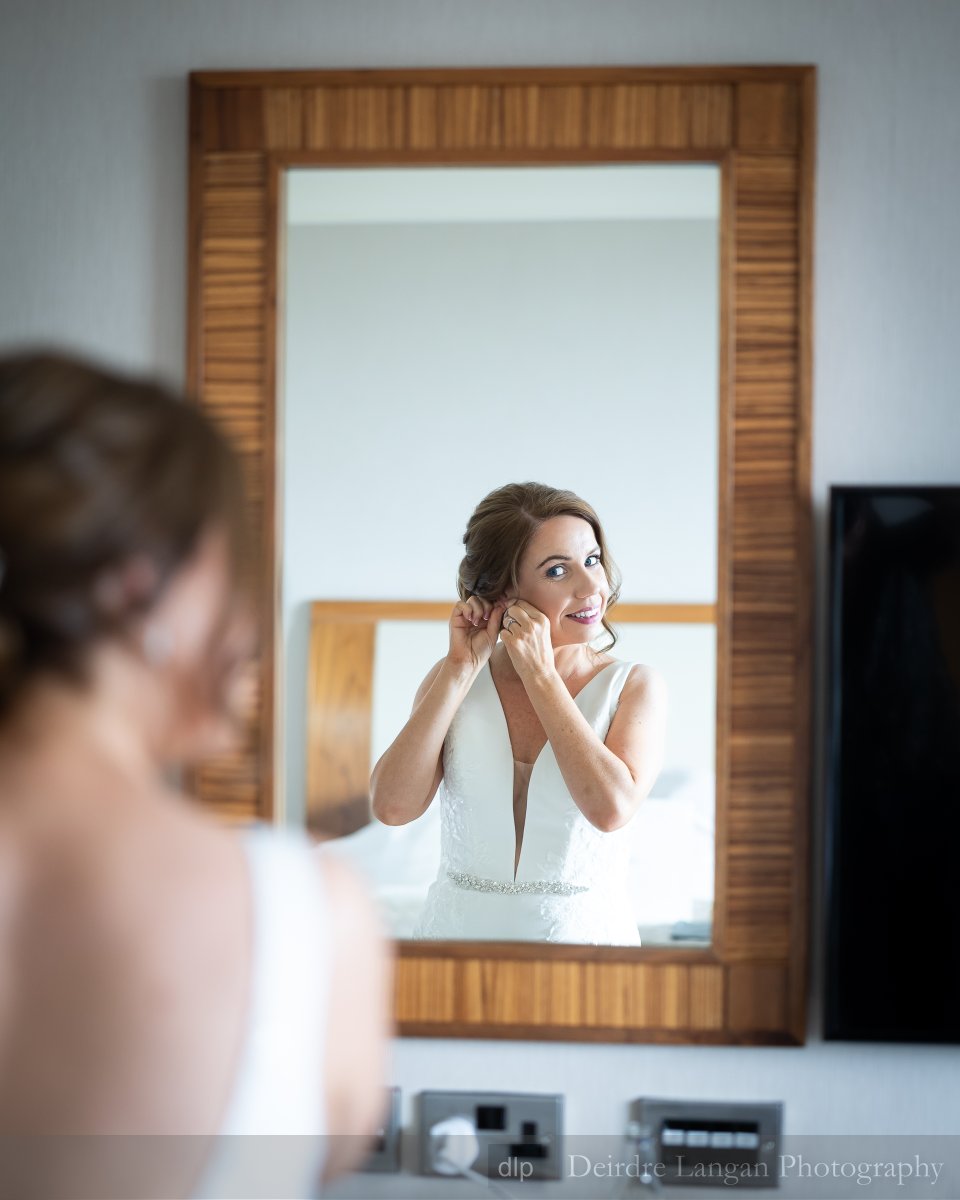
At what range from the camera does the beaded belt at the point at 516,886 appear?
145 cm

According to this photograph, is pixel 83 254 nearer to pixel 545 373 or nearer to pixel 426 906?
pixel 545 373

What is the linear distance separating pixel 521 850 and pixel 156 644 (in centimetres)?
99

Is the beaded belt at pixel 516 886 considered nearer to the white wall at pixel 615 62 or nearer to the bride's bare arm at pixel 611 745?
the bride's bare arm at pixel 611 745

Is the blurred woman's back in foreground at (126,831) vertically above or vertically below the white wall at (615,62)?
below

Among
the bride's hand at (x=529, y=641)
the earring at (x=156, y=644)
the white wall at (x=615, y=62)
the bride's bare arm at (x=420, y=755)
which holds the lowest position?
the bride's bare arm at (x=420, y=755)

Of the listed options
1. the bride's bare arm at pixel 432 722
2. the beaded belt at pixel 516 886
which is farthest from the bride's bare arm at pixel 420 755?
the beaded belt at pixel 516 886

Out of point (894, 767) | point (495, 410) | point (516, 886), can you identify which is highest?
point (495, 410)

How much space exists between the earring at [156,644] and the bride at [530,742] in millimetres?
956

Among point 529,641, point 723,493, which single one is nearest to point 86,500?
point 529,641

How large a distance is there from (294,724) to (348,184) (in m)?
0.73

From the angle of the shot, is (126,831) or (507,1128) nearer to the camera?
(126,831)

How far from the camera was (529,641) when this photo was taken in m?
1.48

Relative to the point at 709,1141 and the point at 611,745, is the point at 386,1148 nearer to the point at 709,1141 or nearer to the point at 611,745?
the point at 709,1141

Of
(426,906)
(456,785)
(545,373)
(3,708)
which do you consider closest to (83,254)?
(545,373)
